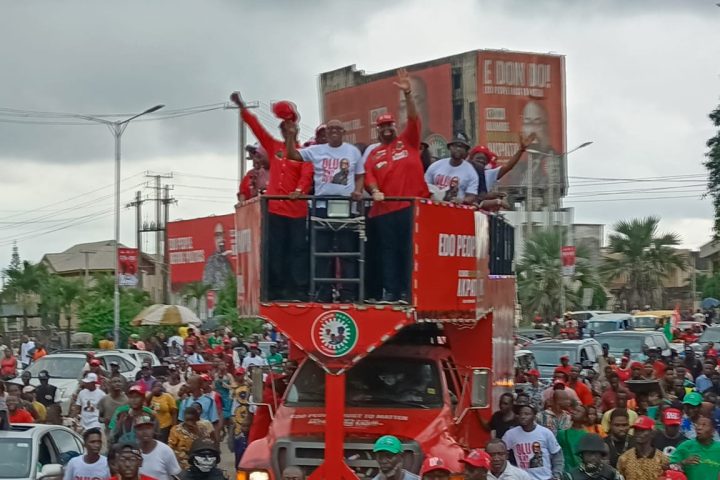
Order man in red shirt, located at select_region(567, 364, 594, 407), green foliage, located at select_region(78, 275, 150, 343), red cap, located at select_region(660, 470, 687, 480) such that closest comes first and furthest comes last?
red cap, located at select_region(660, 470, 687, 480)
man in red shirt, located at select_region(567, 364, 594, 407)
green foliage, located at select_region(78, 275, 150, 343)

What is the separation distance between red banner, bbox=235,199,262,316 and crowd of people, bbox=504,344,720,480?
2.42m

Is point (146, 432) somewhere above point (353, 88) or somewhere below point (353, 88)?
below

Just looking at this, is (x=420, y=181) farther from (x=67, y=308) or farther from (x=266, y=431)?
(x=67, y=308)

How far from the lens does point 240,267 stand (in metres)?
11.8

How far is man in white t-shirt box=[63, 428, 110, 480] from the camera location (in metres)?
10.0

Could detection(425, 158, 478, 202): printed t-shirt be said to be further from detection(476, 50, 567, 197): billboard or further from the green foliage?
detection(476, 50, 567, 197): billboard

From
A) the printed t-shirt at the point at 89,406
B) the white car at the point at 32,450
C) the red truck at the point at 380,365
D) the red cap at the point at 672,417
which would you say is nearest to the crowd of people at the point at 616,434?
the red cap at the point at 672,417

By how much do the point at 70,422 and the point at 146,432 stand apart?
30.2 ft

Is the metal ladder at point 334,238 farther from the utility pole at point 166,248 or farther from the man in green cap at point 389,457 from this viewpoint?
the utility pole at point 166,248

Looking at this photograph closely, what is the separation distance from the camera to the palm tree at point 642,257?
62.3m

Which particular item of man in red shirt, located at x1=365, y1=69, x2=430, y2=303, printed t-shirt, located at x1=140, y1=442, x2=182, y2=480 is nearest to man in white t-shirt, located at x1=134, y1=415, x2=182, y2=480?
printed t-shirt, located at x1=140, y1=442, x2=182, y2=480

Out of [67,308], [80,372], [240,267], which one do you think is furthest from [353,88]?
[240,267]

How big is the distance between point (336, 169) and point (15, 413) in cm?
571

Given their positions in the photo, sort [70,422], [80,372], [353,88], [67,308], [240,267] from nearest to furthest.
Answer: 1. [240,267]
2. [70,422]
3. [80,372]
4. [67,308]
5. [353,88]
